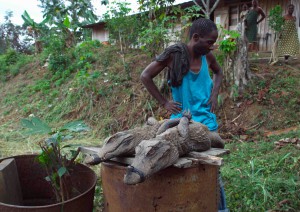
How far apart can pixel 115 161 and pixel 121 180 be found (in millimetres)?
109

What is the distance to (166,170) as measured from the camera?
58.5 inches

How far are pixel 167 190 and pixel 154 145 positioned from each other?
0.94 ft

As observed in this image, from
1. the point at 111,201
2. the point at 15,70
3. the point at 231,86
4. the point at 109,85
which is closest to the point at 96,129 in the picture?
the point at 109,85

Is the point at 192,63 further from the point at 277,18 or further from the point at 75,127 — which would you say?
the point at 277,18

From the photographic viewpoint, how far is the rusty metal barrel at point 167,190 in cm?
151

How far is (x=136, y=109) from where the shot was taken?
603cm

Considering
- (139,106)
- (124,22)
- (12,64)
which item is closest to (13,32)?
(12,64)

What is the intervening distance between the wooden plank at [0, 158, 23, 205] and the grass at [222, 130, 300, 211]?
1.80 meters

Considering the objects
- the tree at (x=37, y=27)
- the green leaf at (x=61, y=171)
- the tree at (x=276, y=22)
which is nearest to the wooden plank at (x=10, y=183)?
the green leaf at (x=61, y=171)

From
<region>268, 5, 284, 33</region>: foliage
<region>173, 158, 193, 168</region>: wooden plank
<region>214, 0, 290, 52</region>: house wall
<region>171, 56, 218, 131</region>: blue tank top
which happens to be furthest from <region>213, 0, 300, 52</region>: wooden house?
<region>173, 158, 193, 168</region>: wooden plank

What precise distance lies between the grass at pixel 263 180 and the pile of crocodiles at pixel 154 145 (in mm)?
1104

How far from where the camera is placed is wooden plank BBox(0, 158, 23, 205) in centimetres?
190

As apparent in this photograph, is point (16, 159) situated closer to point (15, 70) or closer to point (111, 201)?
point (111, 201)

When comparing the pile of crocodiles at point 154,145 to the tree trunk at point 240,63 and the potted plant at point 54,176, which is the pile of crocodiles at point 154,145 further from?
the tree trunk at point 240,63
